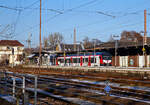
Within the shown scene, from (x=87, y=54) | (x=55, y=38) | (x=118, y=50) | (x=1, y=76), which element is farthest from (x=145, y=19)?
(x=55, y=38)

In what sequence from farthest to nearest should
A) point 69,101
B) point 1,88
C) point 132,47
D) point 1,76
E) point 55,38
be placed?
point 55,38 < point 132,47 < point 1,76 < point 1,88 < point 69,101

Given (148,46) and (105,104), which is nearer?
(105,104)

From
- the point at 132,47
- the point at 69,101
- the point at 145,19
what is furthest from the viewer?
the point at 132,47

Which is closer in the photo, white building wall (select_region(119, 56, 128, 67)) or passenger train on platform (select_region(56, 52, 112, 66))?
passenger train on platform (select_region(56, 52, 112, 66))

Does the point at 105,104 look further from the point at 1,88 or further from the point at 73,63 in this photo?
the point at 73,63

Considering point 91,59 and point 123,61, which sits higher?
point 91,59

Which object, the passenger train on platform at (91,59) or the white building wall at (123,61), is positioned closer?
the passenger train on platform at (91,59)

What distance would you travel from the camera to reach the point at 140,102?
1009 cm

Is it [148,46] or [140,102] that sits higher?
[148,46]

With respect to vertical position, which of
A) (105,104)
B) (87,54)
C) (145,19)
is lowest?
(105,104)

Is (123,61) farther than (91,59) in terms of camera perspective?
Yes

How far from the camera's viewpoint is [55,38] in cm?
11075

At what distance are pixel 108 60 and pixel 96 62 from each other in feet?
7.78

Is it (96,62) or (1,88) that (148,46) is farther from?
(1,88)
